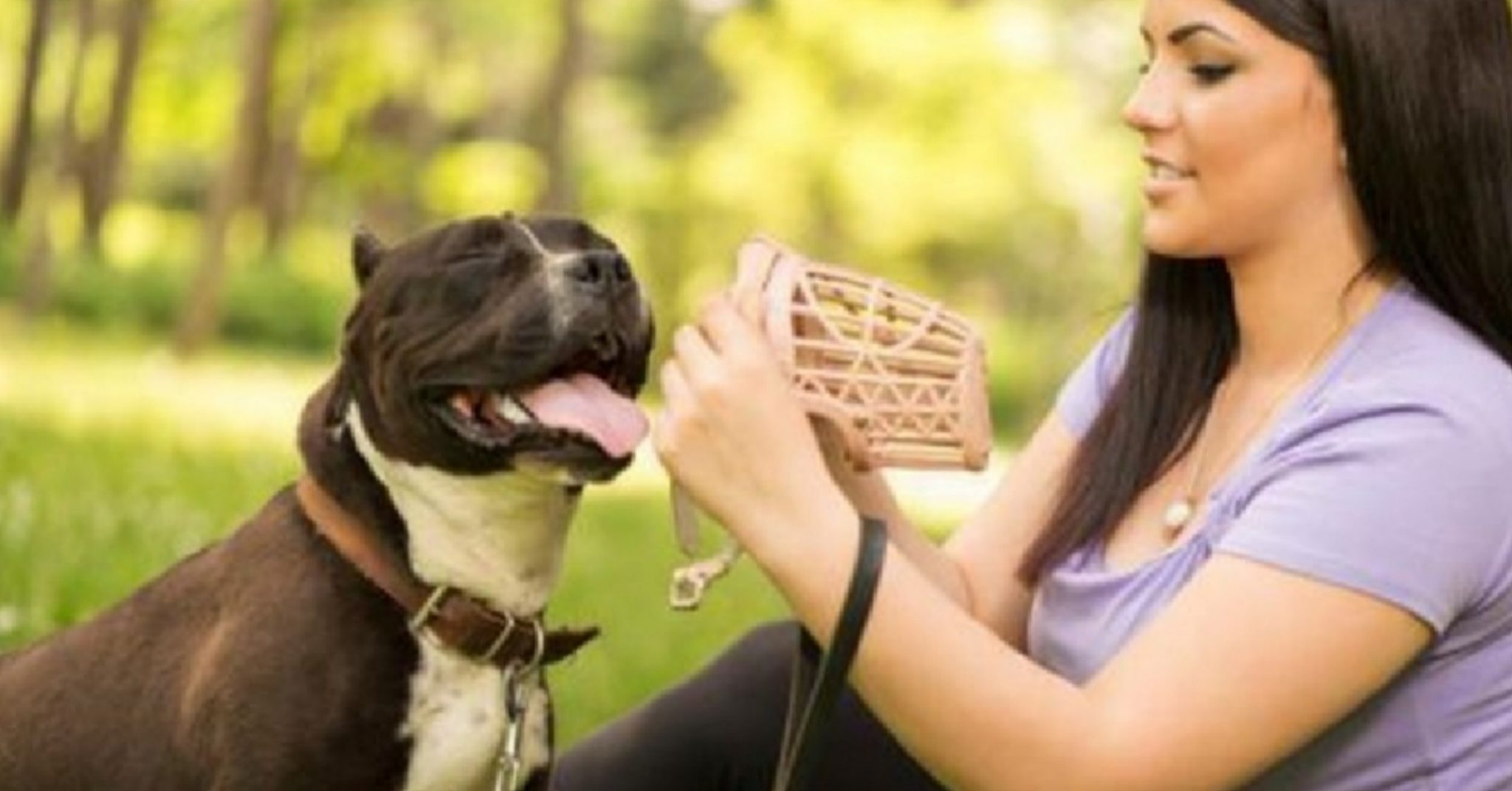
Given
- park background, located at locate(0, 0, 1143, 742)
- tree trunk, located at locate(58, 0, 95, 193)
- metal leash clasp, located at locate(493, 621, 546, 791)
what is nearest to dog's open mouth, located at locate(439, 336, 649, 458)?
metal leash clasp, located at locate(493, 621, 546, 791)

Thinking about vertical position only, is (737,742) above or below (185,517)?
above

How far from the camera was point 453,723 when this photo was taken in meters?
3.47

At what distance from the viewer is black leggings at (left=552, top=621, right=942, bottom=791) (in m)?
3.74

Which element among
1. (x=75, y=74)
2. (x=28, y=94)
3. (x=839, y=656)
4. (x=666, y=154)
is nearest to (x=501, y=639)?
(x=839, y=656)

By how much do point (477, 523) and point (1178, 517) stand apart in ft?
2.85

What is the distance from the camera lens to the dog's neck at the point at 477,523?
3.43 m

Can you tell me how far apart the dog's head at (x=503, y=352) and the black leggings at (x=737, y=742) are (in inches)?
22.8

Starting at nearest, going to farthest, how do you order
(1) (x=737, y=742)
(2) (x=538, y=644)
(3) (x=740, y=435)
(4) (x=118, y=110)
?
(3) (x=740, y=435)
(2) (x=538, y=644)
(1) (x=737, y=742)
(4) (x=118, y=110)

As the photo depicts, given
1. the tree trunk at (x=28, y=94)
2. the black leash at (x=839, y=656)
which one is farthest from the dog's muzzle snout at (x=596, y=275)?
the tree trunk at (x=28, y=94)

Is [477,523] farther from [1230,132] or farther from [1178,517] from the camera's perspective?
[1230,132]

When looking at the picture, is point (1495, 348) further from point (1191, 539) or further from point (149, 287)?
point (149, 287)

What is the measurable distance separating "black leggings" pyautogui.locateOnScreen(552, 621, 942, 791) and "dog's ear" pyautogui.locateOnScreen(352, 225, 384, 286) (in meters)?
0.76

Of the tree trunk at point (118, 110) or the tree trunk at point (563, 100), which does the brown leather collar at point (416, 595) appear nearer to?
the tree trunk at point (118, 110)

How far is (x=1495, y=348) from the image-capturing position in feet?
10.1
